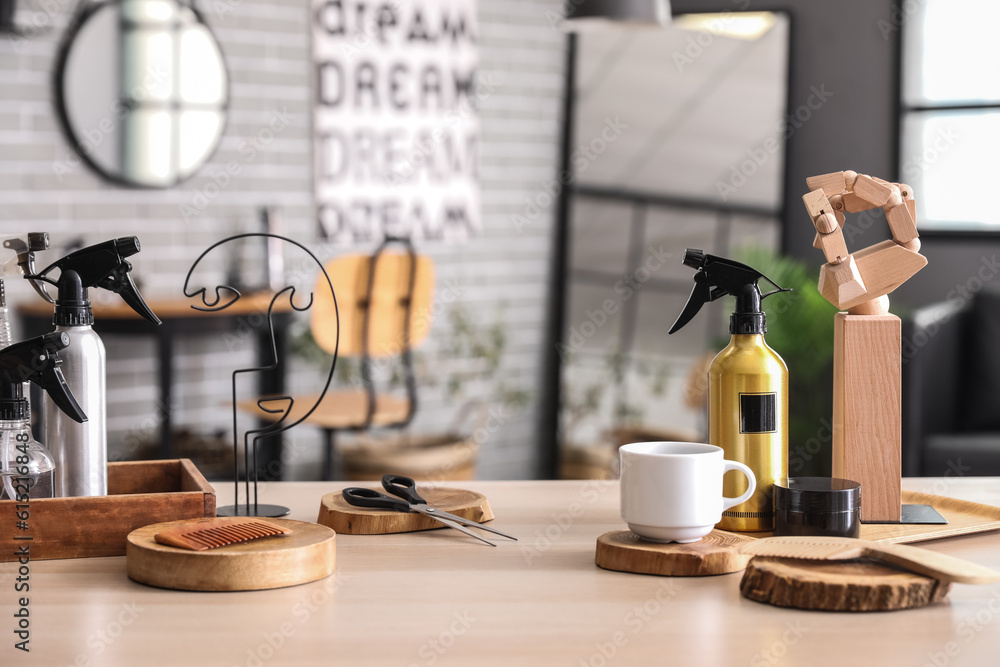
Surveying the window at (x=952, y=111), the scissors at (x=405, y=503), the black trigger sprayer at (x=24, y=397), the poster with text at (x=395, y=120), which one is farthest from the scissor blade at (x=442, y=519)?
the window at (x=952, y=111)

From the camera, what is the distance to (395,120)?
163 inches

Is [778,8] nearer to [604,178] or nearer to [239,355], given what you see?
[604,178]

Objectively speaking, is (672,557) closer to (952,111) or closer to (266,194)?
(266,194)

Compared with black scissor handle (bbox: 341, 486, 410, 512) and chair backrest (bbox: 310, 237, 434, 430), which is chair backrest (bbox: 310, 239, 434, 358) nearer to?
chair backrest (bbox: 310, 237, 434, 430)

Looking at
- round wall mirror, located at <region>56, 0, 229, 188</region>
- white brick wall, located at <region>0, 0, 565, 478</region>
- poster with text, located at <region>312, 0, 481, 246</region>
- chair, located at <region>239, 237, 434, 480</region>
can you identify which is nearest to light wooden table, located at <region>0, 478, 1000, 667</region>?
chair, located at <region>239, 237, 434, 480</region>

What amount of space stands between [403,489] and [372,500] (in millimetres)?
37

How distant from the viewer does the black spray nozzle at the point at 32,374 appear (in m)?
0.97

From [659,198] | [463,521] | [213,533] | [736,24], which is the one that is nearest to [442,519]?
[463,521]

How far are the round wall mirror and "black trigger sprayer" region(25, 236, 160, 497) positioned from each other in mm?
2573

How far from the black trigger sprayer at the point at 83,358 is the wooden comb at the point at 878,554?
Result: 2.14 feet

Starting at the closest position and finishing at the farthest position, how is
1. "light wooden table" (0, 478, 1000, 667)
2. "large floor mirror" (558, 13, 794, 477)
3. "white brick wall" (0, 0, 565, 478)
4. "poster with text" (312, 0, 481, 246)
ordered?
"light wooden table" (0, 478, 1000, 667), "white brick wall" (0, 0, 565, 478), "poster with text" (312, 0, 481, 246), "large floor mirror" (558, 13, 794, 477)

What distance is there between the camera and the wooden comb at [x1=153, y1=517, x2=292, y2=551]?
97 cm

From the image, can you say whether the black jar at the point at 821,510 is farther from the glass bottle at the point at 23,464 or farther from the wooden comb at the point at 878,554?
the glass bottle at the point at 23,464

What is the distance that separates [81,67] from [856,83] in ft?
9.54
